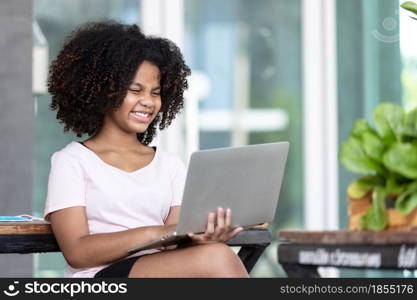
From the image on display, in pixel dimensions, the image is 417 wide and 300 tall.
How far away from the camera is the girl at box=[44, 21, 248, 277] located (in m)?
2.66

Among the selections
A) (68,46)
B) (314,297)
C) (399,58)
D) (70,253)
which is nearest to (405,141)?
(314,297)

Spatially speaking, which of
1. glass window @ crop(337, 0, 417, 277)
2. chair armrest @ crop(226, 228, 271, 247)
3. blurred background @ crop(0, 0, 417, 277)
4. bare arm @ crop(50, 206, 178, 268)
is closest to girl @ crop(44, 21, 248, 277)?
bare arm @ crop(50, 206, 178, 268)

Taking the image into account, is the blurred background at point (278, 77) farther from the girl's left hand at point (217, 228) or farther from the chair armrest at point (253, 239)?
the girl's left hand at point (217, 228)

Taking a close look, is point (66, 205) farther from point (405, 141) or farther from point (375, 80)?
point (375, 80)

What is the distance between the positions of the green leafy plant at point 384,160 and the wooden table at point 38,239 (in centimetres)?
93

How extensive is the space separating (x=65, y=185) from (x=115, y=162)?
20 centimetres

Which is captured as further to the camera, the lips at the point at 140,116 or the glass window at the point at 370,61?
the glass window at the point at 370,61

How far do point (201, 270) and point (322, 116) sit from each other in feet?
10.3

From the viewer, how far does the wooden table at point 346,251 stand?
175 centimetres

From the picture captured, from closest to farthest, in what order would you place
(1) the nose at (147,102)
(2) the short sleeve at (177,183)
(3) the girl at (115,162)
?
(3) the girl at (115,162) < (1) the nose at (147,102) < (2) the short sleeve at (177,183)

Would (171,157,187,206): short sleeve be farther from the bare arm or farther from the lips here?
the bare arm

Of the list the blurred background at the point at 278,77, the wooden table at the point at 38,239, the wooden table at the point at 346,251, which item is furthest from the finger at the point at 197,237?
the blurred background at the point at 278,77

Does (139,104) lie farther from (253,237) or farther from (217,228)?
(217,228)

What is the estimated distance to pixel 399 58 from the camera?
5430 millimetres
